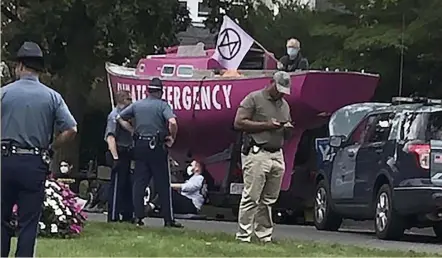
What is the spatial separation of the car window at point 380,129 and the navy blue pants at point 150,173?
9.73 feet

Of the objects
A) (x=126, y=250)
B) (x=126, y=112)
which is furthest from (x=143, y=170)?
(x=126, y=250)

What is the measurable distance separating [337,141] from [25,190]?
28.6 ft

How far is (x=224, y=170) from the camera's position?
20969 mm

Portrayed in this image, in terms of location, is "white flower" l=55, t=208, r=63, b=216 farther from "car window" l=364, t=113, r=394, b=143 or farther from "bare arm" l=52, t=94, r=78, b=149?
"car window" l=364, t=113, r=394, b=143

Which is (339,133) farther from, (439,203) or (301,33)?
(301,33)

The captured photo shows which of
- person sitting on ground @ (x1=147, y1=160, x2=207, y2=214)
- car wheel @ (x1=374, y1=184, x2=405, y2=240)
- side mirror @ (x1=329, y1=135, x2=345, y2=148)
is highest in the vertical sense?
side mirror @ (x1=329, y1=135, x2=345, y2=148)

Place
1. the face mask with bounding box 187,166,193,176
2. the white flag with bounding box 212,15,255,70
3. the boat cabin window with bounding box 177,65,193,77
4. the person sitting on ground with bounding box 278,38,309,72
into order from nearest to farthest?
1. the person sitting on ground with bounding box 278,38,309,72
2. the white flag with bounding box 212,15,255,70
3. the face mask with bounding box 187,166,193,176
4. the boat cabin window with bounding box 177,65,193,77

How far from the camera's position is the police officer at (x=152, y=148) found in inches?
569

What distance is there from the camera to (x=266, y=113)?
12797 millimetres

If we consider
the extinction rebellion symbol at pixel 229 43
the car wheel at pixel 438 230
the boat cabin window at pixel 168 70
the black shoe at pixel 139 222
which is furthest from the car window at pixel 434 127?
the boat cabin window at pixel 168 70

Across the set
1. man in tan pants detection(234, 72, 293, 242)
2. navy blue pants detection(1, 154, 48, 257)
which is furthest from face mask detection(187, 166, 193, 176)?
navy blue pants detection(1, 154, 48, 257)

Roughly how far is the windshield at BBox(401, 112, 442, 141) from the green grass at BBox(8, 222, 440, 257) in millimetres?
2444

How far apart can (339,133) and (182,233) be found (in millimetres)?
5563

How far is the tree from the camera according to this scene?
30.6 meters
